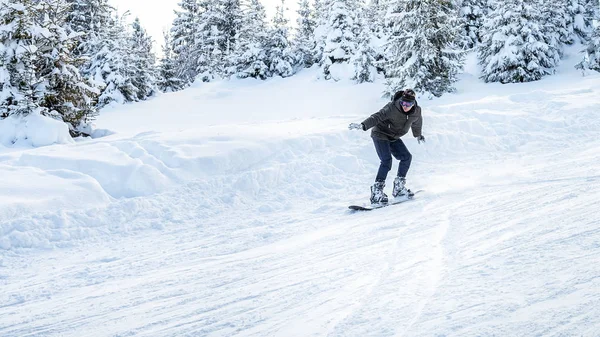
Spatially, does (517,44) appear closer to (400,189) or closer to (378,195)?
(400,189)

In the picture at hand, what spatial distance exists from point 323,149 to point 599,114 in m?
7.89

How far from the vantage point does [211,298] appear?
3.79 metres

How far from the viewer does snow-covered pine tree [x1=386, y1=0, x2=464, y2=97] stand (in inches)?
768

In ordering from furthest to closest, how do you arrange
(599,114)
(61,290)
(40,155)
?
(599,114), (40,155), (61,290)

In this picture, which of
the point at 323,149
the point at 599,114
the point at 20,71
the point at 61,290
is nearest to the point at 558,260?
the point at 61,290

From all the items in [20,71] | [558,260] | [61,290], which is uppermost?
[20,71]

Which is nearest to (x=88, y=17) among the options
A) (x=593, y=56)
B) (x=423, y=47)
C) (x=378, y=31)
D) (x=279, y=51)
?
(x=279, y=51)

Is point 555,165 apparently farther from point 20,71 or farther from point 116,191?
point 20,71

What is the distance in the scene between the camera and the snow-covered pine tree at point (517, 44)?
824 inches

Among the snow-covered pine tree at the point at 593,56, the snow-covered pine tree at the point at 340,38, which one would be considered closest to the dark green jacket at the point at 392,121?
the snow-covered pine tree at the point at 593,56

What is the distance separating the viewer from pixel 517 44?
21109 mm

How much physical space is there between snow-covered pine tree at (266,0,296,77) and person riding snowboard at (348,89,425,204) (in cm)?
2494

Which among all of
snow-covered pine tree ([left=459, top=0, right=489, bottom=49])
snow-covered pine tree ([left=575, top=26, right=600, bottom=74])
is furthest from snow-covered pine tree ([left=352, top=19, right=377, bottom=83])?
snow-covered pine tree ([left=575, top=26, right=600, bottom=74])

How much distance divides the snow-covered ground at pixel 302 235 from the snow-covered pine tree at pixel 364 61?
14.6 meters
